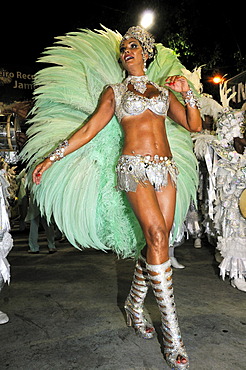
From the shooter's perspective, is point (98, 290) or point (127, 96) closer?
point (127, 96)

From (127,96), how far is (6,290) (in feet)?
8.97

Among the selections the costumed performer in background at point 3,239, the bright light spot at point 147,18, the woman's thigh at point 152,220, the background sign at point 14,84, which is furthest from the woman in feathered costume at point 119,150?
the bright light spot at point 147,18

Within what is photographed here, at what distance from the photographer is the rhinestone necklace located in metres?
2.83

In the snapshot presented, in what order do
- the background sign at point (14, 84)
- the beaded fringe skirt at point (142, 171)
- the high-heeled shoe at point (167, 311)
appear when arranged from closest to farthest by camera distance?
the high-heeled shoe at point (167, 311), the beaded fringe skirt at point (142, 171), the background sign at point (14, 84)

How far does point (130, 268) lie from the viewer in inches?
194

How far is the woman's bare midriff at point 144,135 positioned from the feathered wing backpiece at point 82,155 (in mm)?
433

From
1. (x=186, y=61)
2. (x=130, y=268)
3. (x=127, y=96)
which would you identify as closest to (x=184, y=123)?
(x=127, y=96)

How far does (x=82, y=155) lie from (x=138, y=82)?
0.76m

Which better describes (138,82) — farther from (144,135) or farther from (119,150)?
(119,150)

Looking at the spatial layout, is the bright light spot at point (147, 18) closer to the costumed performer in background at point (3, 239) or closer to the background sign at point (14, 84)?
the background sign at point (14, 84)

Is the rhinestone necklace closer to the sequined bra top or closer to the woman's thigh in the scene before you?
the sequined bra top

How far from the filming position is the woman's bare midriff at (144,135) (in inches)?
105

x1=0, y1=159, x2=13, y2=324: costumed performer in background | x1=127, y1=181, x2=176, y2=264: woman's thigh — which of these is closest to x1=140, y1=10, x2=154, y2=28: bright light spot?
x1=0, y1=159, x2=13, y2=324: costumed performer in background

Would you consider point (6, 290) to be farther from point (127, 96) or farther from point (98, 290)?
point (127, 96)
